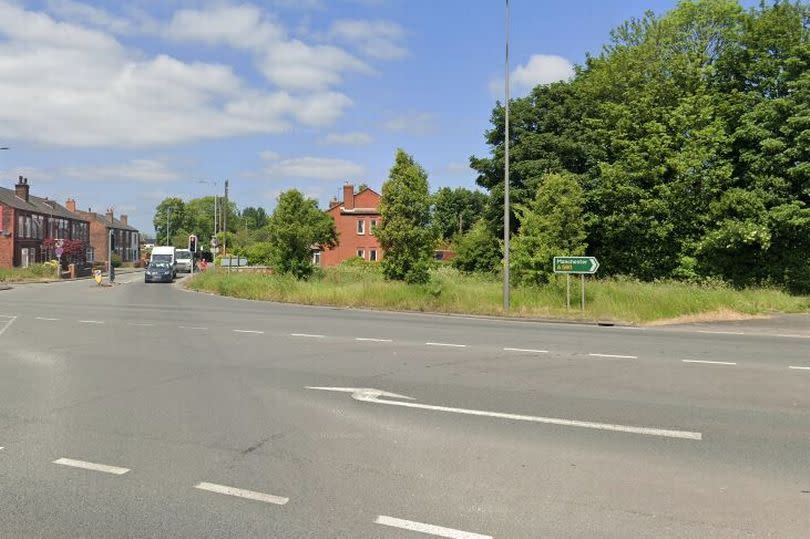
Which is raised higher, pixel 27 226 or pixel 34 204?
pixel 34 204

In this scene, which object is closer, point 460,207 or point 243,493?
point 243,493

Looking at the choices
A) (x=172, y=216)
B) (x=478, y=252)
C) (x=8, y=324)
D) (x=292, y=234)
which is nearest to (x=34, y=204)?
(x=292, y=234)

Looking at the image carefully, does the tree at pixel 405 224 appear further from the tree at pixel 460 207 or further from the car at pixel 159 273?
the tree at pixel 460 207

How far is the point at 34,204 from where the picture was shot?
7231cm

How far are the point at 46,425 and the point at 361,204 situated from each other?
70181mm

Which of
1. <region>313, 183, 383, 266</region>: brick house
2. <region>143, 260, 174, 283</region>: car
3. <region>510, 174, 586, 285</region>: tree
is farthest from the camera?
<region>313, 183, 383, 266</region>: brick house

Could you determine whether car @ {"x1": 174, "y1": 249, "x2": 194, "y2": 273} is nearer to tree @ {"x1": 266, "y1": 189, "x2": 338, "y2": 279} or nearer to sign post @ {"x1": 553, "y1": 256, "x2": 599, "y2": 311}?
tree @ {"x1": 266, "y1": 189, "x2": 338, "y2": 279}

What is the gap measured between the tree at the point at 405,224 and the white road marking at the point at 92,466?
89.2ft

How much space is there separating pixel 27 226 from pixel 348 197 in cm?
3558

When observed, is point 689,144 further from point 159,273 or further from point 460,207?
point 460,207

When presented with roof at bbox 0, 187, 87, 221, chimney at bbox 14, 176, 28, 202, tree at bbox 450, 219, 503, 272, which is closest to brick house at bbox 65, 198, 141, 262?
roof at bbox 0, 187, 87, 221

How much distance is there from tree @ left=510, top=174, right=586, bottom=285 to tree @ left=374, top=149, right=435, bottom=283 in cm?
642

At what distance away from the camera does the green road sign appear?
20047 mm

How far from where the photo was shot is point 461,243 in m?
53.2
